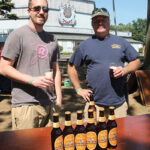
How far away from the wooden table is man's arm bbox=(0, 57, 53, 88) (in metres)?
0.52

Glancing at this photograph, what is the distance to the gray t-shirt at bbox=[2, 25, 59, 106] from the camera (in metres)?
2.30

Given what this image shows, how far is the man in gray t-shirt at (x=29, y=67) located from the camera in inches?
90.0

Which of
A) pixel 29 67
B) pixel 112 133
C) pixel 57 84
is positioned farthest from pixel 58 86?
pixel 112 133

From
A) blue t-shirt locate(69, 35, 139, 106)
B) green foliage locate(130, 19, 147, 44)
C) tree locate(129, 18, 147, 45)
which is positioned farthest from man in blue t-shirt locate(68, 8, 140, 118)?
tree locate(129, 18, 147, 45)

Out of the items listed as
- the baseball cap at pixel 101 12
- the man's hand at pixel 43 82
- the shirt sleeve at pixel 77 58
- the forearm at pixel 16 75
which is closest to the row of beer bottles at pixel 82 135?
the man's hand at pixel 43 82

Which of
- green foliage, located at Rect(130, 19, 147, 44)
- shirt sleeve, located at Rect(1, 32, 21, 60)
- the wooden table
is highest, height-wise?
green foliage, located at Rect(130, 19, 147, 44)

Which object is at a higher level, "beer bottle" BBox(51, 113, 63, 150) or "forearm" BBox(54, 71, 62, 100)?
"forearm" BBox(54, 71, 62, 100)

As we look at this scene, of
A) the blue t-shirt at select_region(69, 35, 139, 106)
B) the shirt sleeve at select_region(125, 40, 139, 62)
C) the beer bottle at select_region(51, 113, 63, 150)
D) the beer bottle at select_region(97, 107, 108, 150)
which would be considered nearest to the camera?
the beer bottle at select_region(51, 113, 63, 150)

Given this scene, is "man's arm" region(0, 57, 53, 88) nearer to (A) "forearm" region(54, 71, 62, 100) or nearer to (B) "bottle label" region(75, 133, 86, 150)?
(A) "forearm" region(54, 71, 62, 100)

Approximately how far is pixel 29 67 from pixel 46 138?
957 mm

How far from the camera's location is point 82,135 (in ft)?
4.91

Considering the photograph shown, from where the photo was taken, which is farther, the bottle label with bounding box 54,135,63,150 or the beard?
the beard

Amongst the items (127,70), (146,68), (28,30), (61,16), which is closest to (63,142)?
(28,30)

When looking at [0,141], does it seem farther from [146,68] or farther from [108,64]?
[146,68]
